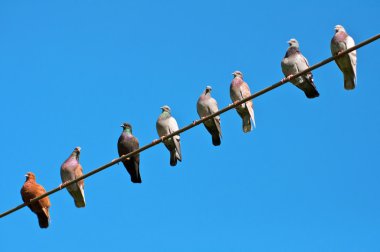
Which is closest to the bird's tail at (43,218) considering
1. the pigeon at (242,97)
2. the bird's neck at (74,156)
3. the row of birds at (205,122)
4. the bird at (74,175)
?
the row of birds at (205,122)

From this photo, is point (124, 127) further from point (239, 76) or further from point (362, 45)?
point (362, 45)

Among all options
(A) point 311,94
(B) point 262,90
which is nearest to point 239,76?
(A) point 311,94

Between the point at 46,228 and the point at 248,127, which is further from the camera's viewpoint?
the point at 248,127

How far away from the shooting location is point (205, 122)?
35.9 ft

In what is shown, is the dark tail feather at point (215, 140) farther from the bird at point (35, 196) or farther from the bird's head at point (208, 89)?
the bird at point (35, 196)

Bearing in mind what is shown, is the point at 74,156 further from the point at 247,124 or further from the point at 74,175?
the point at 247,124

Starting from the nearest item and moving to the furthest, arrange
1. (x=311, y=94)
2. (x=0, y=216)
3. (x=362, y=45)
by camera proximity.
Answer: (x=362, y=45), (x=0, y=216), (x=311, y=94)

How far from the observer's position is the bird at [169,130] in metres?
10.9

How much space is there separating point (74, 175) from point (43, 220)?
0.74 meters

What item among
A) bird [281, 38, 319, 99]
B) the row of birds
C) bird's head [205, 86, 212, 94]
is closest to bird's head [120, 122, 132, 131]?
the row of birds

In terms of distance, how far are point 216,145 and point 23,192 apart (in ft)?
8.74

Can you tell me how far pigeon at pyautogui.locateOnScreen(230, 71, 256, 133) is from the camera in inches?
424

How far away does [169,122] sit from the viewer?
37.2ft

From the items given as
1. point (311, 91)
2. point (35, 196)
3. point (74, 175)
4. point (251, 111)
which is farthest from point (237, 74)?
point (35, 196)
